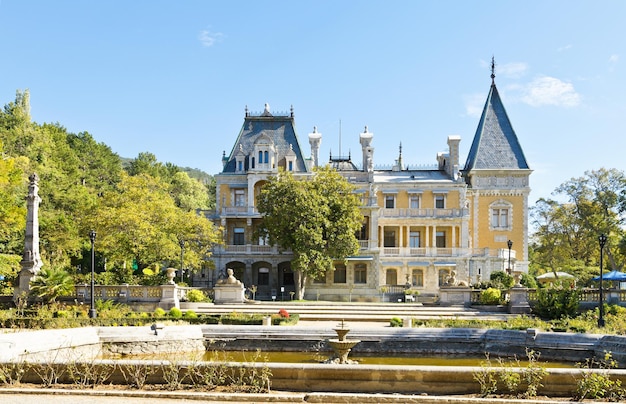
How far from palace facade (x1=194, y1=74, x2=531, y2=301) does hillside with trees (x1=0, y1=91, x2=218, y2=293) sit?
4751 mm

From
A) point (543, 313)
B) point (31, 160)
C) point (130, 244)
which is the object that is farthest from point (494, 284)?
point (31, 160)

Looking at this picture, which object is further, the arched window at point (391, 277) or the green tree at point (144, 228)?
the arched window at point (391, 277)

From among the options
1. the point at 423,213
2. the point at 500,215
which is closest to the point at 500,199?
the point at 500,215

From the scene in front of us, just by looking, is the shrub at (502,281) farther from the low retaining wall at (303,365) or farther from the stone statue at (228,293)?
the low retaining wall at (303,365)

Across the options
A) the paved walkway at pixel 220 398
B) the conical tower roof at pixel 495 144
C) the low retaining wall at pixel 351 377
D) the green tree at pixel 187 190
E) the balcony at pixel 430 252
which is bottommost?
the paved walkway at pixel 220 398

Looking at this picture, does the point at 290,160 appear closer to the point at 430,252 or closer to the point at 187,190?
the point at 430,252

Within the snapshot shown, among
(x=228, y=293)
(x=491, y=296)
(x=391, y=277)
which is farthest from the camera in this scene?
(x=391, y=277)

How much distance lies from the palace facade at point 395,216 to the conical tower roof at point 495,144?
0.09 metres

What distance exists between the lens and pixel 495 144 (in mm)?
54188

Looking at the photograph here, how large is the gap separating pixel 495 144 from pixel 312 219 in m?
22.0

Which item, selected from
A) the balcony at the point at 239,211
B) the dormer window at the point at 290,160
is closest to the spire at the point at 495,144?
the dormer window at the point at 290,160

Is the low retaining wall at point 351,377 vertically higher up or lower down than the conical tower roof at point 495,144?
lower down

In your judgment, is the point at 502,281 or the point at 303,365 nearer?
the point at 303,365

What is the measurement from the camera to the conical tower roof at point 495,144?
53125 mm
